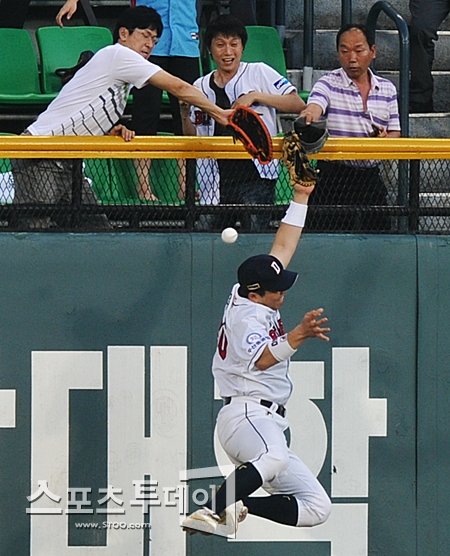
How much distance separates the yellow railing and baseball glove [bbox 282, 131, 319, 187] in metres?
0.28

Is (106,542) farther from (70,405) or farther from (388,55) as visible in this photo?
(388,55)

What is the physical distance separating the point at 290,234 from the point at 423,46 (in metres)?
2.93

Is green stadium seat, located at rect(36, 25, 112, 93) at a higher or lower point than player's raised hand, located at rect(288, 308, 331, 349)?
higher

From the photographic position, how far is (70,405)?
6.51m

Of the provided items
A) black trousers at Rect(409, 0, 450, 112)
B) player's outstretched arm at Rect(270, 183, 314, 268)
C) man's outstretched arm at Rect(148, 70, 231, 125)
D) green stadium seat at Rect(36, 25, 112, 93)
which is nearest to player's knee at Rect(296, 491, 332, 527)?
player's outstretched arm at Rect(270, 183, 314, 268)

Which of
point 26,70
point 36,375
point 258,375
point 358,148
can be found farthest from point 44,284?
point 26,70

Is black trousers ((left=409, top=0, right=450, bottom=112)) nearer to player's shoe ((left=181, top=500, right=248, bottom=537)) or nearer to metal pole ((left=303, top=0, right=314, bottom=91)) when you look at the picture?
metal pole ((left=303, top=0, right=314, bottom=91))

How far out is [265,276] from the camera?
18.4 ft

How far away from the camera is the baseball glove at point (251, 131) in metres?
5.85

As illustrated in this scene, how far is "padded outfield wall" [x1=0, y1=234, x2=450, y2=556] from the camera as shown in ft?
21.3

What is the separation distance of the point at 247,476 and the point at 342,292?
1482 millimetres

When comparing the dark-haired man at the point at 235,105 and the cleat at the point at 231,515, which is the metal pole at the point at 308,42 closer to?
the dark-haired man at the point at 235,105

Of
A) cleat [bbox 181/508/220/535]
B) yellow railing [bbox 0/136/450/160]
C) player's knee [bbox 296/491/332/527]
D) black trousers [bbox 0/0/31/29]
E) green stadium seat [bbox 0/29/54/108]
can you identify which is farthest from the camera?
black trousers [bbox 0/0/31/29]

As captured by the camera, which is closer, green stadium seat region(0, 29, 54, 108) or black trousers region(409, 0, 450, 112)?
black trousers region(409, 0, 450, 112)
